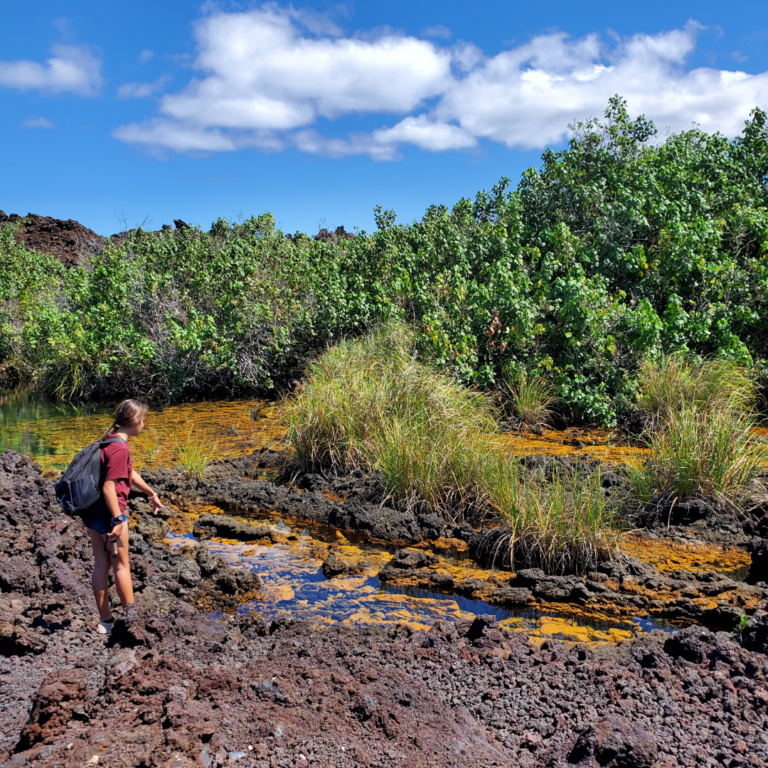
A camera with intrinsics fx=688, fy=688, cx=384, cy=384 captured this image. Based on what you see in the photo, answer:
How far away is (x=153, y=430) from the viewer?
12203 mm

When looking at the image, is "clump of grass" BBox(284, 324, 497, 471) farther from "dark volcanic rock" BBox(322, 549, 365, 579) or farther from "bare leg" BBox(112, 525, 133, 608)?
"bare leg" BBox(112, 525, 133, 608)

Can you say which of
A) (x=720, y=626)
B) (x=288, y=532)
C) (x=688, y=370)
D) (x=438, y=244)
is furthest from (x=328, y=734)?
(x=438, y=244)

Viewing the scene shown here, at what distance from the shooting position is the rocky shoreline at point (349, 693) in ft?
10.2

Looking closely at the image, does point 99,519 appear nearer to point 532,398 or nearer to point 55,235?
point 532,398

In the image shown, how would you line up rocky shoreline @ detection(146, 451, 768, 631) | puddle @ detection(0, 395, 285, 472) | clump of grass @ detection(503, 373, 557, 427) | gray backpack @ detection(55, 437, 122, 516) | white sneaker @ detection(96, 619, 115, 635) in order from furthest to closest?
1. clump of grass @ detection(503, 373, 557, 427)
2. puddle @ detection(0, 395, 285, 472)
3. rocky shoreline @ detection(146, 451, 768, 631)
4. white sneaker @ detection(96, 619, 115, 635)
5. gray backpack @ detection(55, 437, 122, 516)

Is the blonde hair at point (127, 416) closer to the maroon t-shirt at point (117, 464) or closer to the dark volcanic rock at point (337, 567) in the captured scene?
the maroon t-shirt at point (117, 464)

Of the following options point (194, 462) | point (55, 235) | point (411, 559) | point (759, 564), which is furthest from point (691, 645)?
point (55, 235)

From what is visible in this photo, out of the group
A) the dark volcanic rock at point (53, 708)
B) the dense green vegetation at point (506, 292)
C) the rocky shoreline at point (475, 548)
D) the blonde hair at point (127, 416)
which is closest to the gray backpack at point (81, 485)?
the blonde hair at point (127, 416)

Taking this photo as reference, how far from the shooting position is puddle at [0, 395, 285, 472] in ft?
33.9

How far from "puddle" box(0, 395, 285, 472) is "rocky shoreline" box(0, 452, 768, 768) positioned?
5.37 m

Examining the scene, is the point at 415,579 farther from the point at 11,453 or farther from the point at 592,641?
the point at 11,453

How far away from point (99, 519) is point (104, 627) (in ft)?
2.46

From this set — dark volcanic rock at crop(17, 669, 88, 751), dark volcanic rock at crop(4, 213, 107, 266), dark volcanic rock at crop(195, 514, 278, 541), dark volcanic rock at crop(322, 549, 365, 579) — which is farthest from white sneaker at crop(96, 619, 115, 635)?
dark volcanic rock at crop(4, 213, 107, 266)

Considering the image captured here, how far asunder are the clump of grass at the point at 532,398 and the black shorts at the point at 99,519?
7.55m
